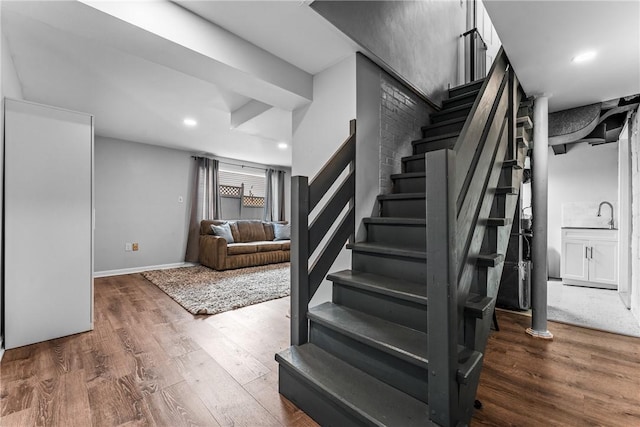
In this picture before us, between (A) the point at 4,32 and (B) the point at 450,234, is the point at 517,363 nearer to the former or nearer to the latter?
(B) the point at 450,234

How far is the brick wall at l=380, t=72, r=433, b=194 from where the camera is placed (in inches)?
92.8

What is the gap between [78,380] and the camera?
1.63 m

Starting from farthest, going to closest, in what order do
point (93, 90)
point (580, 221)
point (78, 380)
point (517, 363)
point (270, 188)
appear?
point (270, 188), point (580, 221), point (93, 90), point (517, 363), point (78, 380)

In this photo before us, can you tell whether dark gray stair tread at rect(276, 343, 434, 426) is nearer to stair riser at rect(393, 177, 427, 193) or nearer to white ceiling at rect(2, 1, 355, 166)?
stair riser at rect(393, 177, 427, 193)

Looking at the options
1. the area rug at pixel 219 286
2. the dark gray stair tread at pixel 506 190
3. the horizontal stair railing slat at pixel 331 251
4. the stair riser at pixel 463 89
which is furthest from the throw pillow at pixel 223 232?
the dark gray stair tread at pixel 506 190

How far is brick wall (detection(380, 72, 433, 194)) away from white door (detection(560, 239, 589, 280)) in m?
3.23

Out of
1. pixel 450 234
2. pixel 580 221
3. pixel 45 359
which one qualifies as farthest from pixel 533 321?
pixel 45 359

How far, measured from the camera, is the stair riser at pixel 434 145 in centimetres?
244

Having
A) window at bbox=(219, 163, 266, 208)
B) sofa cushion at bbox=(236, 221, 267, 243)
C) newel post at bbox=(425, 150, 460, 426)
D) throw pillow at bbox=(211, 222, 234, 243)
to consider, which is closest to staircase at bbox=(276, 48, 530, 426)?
newel post at bbox=(425, 150, 460, 426)

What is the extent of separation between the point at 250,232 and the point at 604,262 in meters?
5.72

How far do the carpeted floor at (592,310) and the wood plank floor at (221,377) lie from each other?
0.78 feet

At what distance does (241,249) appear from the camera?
191 inches

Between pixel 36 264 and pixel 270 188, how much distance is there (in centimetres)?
484

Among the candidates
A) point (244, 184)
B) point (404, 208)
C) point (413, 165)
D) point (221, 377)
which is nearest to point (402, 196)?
point (404, 208)
